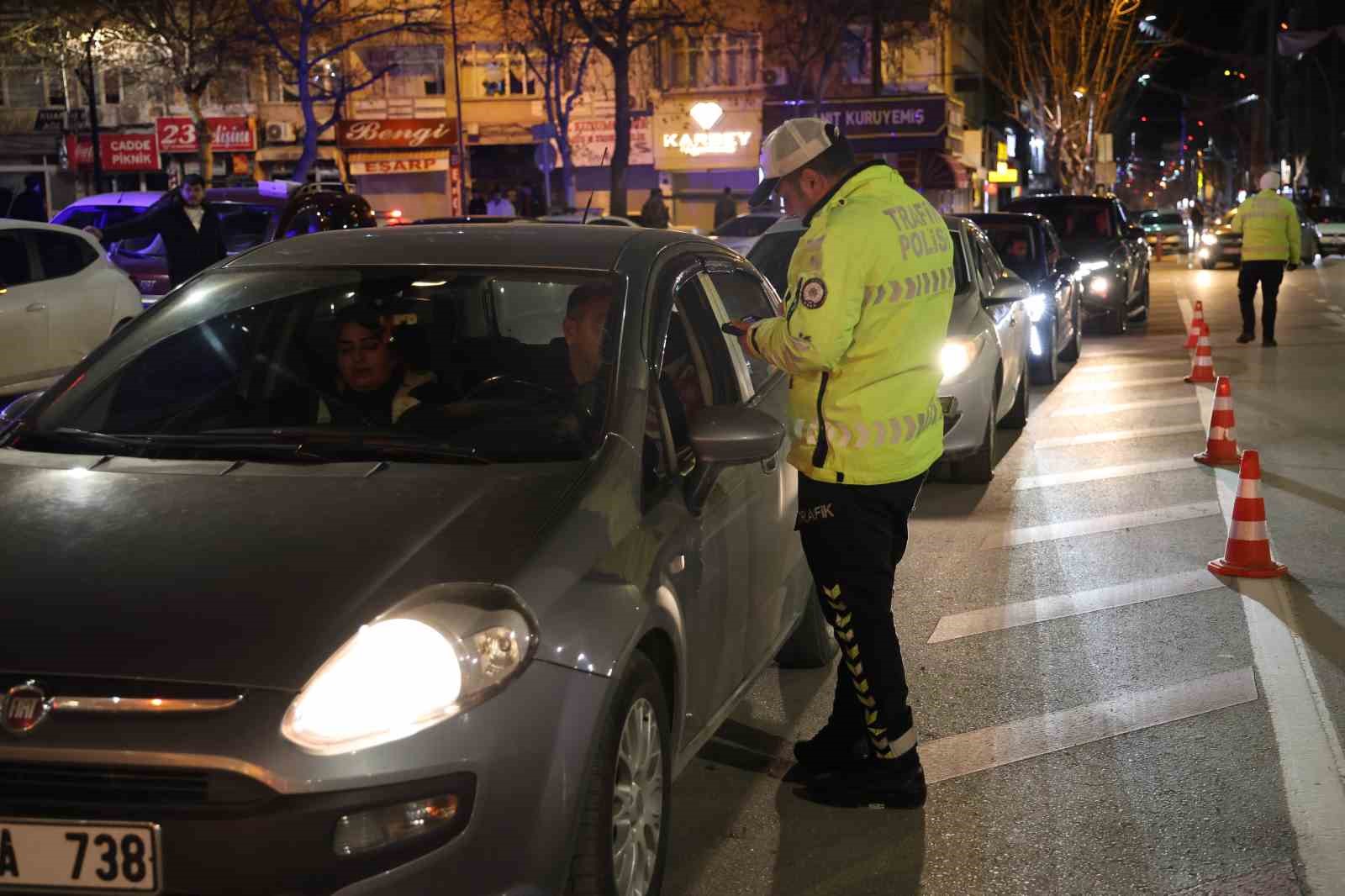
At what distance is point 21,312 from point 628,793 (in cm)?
1038

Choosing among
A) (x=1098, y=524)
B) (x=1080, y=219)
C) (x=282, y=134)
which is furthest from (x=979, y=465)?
(x=282, y=134)

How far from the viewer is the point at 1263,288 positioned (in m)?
19.2

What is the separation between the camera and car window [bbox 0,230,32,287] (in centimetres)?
1266

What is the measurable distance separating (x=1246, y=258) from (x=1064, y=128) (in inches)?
2054

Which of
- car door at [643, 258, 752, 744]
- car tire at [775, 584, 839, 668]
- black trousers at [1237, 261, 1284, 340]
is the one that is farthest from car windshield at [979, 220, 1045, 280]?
car door at [643, 258, 752, 744]

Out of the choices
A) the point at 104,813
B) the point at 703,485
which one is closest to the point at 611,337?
the point at 703,485

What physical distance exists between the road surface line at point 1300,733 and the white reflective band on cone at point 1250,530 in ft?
0.68

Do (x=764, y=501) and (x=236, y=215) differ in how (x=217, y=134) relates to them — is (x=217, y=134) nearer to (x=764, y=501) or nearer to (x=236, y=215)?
(x=236, y=215)

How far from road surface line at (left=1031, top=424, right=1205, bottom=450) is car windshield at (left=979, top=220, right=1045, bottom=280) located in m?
3.97

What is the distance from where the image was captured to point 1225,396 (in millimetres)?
10852

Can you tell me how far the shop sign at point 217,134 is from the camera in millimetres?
54219

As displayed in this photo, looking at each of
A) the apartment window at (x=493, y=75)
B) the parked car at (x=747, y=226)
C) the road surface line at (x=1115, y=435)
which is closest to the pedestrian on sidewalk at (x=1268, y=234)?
the road surface line at (x=1115, y=435)

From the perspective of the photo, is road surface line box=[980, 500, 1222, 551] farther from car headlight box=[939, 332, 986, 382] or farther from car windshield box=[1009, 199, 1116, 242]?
car windshield box=[1009, 199, 1116, 242]

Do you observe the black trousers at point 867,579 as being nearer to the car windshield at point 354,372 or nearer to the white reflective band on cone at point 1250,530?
the car windshield at point 354,372
